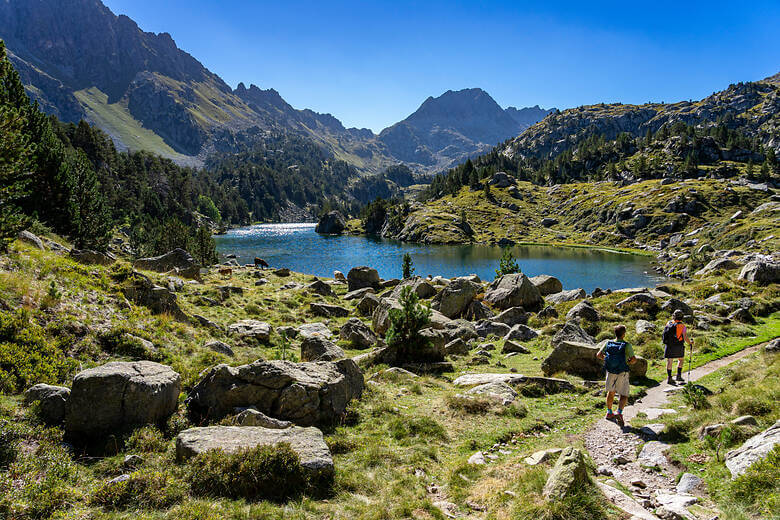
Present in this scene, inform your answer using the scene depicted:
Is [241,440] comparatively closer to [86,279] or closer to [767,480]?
[767,480]

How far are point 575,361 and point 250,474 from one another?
15960 millimetres

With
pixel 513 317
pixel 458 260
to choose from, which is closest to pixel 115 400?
pixel 513 317

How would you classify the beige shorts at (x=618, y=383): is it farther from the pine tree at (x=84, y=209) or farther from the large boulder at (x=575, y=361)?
the pine tree at (x=84, y=209)

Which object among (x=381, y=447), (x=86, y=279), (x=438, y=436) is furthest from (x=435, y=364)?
(x=86, y=279)

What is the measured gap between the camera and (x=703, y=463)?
8.99 meters

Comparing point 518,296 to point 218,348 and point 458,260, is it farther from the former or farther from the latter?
point 458,260

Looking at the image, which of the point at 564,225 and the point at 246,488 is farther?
the point at 564,225

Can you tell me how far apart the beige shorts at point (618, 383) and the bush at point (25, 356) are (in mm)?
18543

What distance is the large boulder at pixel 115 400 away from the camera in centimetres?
939

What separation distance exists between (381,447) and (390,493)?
2.31m

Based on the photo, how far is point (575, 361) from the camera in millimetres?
18203

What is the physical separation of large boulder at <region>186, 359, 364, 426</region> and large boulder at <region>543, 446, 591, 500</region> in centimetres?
745

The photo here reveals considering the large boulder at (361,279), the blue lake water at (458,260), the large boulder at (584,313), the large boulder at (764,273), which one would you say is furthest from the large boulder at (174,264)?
the large boulder at (764,273)

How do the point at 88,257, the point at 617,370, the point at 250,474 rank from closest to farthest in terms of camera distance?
the point at 250,474 < the point at 617,370 < the point at 88,257
